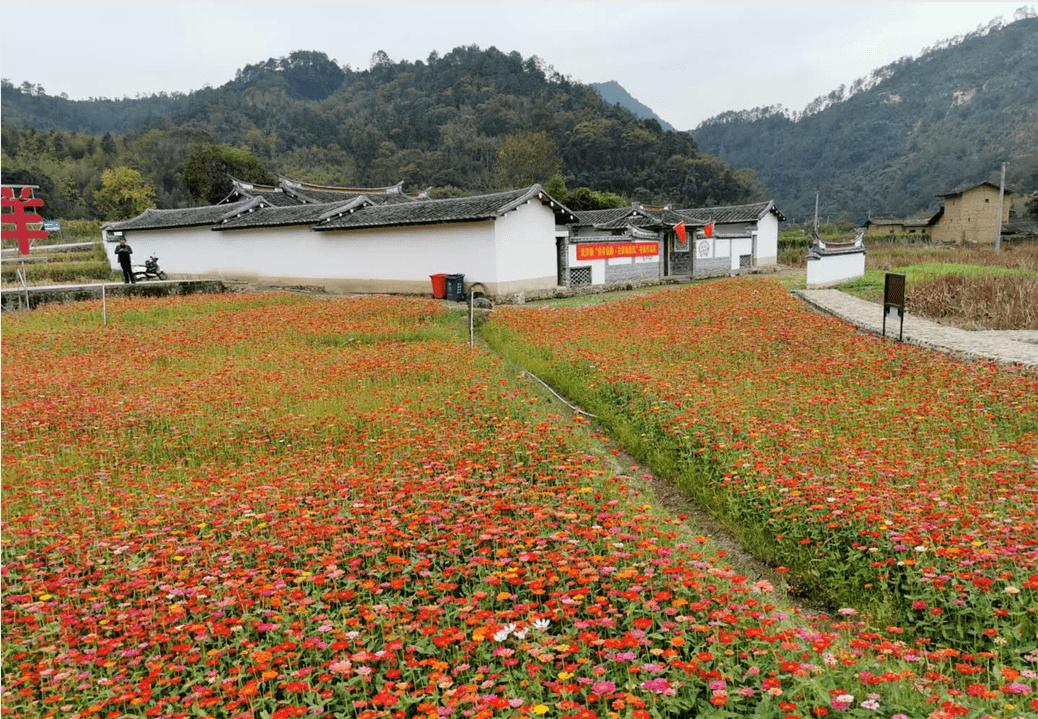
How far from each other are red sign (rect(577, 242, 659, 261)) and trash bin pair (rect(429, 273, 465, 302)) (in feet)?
20.0

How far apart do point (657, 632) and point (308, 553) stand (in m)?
2.59

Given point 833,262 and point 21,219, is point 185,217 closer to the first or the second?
point 21,219

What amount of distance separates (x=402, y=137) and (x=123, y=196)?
43.8 m

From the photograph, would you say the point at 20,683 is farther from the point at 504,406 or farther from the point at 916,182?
the point at 916,182

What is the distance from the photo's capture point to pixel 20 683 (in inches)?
150

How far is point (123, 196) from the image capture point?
51.2 metres

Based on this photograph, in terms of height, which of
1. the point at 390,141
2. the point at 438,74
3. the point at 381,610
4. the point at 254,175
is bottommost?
the point at 381,610

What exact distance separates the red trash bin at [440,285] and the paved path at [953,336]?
1195 cm

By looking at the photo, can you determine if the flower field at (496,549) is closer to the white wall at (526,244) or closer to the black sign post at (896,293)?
the black sign post at (896,293)

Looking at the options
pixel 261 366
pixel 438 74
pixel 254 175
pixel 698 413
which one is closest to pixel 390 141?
pixel 438 74

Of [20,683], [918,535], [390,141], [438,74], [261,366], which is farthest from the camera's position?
[438,74]

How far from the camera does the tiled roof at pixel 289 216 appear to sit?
28081 mm

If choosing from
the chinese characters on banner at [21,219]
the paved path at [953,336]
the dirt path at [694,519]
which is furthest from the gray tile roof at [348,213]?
the dirt path at [694,519]

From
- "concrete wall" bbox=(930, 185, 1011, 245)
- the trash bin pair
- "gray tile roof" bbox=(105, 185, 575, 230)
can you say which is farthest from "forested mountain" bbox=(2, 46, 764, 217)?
the trash bin pair
